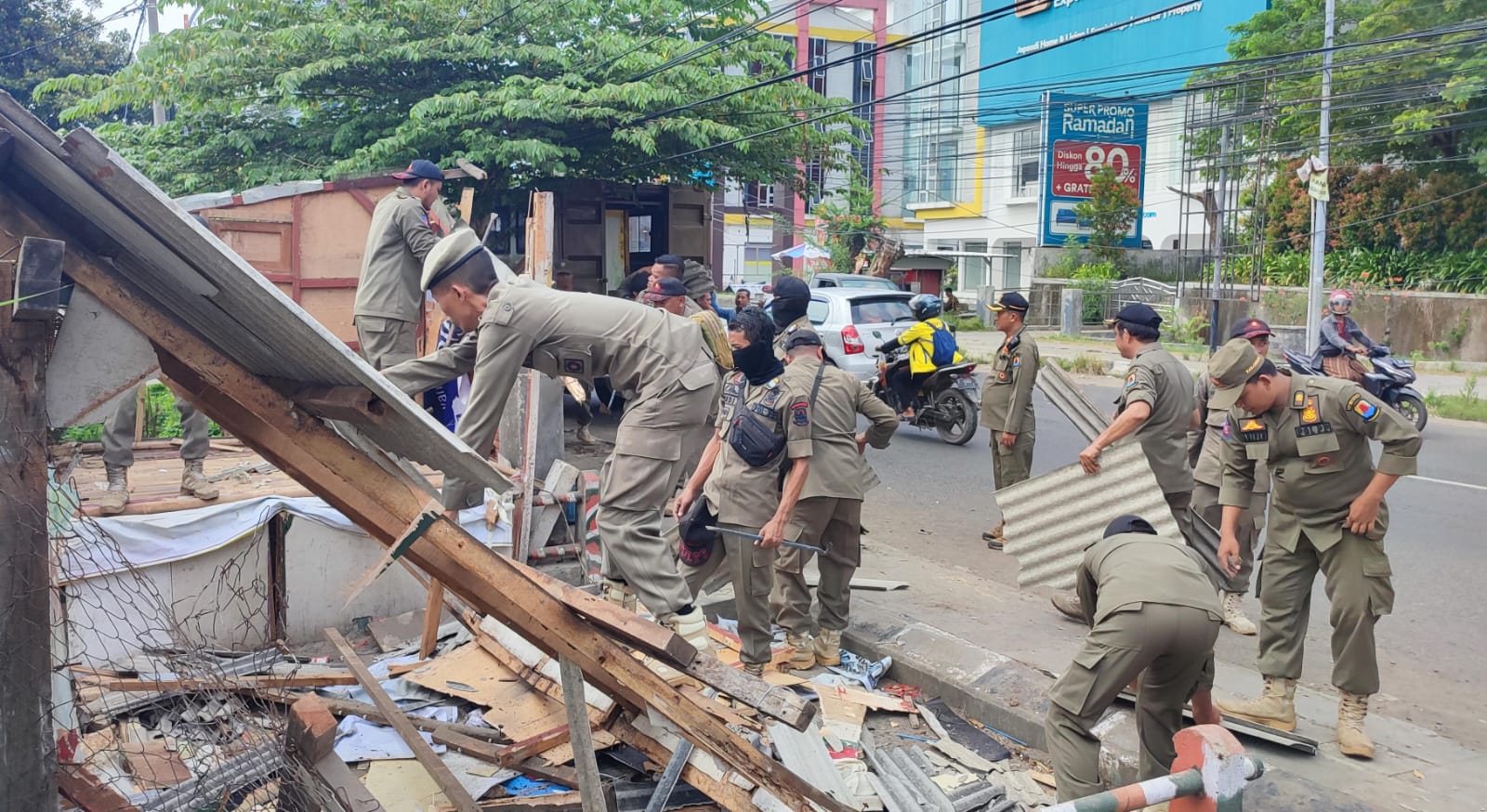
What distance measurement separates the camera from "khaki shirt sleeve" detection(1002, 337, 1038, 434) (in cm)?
753

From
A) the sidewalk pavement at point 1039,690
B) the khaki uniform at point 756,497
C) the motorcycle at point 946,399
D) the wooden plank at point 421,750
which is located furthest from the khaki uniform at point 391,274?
the motorcycle at point 946,399

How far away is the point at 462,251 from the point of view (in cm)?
443

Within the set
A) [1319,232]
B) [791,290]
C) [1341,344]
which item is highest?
[1319,232]

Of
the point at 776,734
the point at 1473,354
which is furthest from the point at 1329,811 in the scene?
the point at 1473,354

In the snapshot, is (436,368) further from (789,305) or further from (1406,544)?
(1406,544)

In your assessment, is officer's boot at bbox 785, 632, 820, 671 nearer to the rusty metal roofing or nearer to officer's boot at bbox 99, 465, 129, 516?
the rusty metal roofing

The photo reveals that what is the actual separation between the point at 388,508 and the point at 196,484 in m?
3.54

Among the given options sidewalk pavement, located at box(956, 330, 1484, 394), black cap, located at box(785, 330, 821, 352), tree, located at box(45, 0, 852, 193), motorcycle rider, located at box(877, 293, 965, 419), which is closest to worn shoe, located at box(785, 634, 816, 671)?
black cap, located at box(785, 330, 821, 352)

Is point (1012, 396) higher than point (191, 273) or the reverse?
the reverse

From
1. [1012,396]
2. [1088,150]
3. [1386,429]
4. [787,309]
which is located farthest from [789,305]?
[1088,150]

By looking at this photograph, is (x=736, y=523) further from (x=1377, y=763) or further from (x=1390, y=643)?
(x=1390, y=643)

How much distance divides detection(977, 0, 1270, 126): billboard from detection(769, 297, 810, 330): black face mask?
95.5ft

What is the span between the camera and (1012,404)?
7574mm

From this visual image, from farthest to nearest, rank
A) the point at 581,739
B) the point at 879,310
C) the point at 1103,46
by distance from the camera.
Answer: the point at 1103,46 < the point at 879,310 < the point at 581,739
